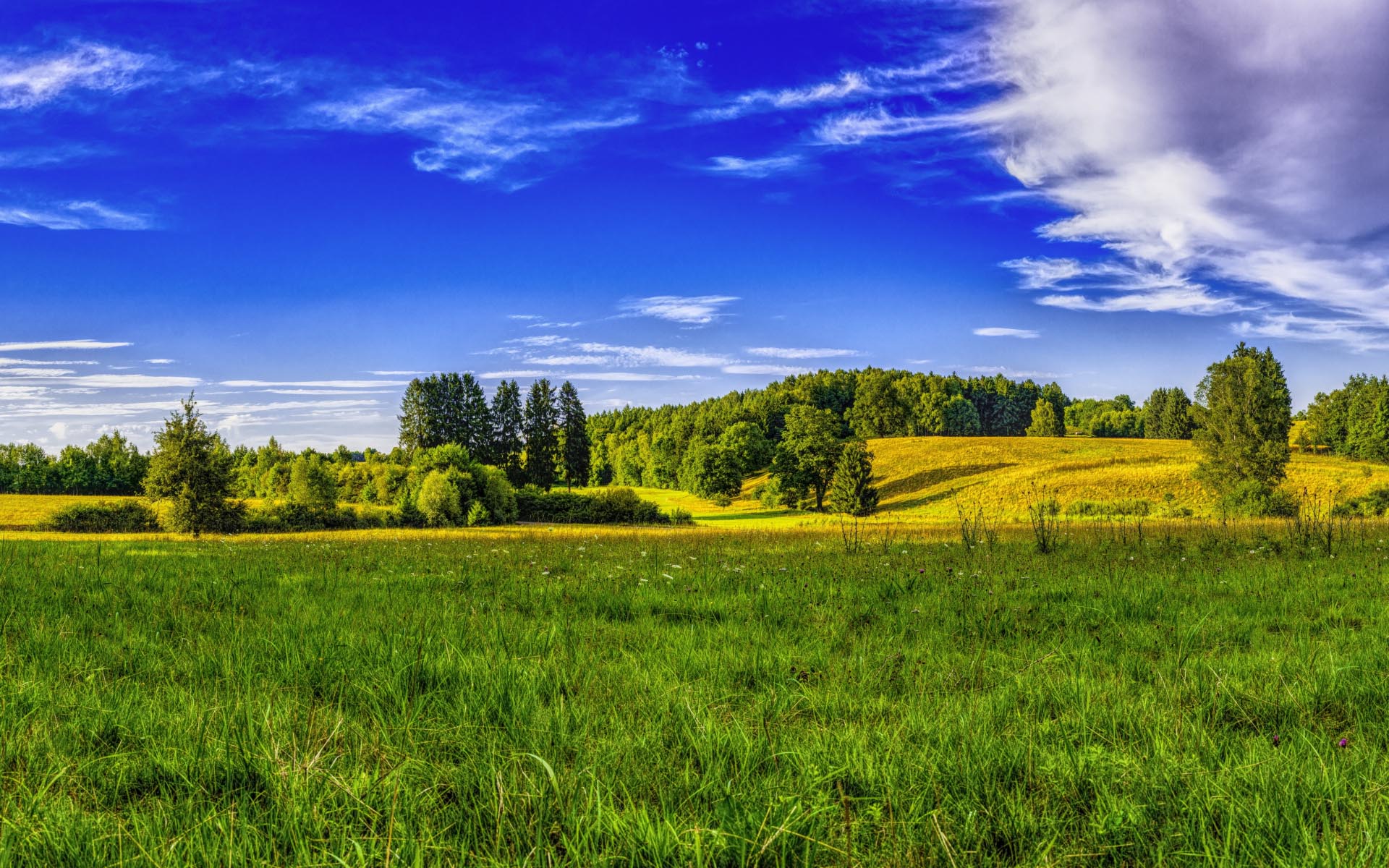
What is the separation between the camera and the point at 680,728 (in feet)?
10.5

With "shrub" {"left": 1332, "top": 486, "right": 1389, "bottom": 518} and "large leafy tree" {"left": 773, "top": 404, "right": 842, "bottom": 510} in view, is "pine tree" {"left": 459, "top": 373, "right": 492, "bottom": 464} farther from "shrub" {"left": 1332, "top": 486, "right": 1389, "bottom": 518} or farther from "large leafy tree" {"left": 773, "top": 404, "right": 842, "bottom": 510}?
"shrub" {"left": 1332, "top": 486, "right": 1389, "bottom": 518}

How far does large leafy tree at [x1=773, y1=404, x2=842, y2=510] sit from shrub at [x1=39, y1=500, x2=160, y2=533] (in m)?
58.2

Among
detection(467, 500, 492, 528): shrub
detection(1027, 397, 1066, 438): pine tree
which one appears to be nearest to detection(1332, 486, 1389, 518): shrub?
detection(467, 500, 492, 528): shrub

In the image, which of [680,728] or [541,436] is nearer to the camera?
[680,728]

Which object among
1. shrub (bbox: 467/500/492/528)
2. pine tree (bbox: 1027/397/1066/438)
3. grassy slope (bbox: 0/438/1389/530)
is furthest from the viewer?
pine tree (bbox: 1027/397/1066/438)

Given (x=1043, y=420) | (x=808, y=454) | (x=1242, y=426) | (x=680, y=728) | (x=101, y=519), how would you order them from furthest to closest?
1. (x=1043, y=420)
2. (x=808, y=454)
3. (x=101, y=519)
4. (x=1242, y=426)
5. (x=680, y=728)

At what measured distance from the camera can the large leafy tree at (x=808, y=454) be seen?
7775cm

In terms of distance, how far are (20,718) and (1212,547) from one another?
626 inches

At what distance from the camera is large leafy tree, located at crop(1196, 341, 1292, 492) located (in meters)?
48.8

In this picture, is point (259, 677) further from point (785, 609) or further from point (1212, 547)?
point (1212, 547)

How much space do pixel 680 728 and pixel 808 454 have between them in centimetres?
7597

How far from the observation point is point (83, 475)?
110 meters

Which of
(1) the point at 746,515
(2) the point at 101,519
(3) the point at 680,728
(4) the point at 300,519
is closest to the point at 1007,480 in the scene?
(1) the point at 746,515

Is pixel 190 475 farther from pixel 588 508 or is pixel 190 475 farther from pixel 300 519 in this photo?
pixel 588 508
